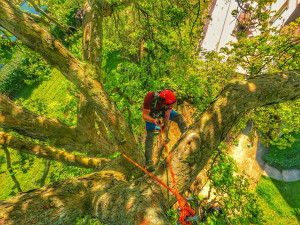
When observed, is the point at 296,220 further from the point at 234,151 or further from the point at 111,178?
the point at 111,178

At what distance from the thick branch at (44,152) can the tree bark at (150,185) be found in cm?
107

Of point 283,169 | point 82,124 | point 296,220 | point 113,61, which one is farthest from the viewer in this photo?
point 113,61

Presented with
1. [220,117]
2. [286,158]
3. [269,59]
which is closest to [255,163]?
[286,158]

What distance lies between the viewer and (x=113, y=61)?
45.0 ft

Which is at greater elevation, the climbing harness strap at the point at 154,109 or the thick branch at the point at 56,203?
the climbing harness strap at the point at 154,109

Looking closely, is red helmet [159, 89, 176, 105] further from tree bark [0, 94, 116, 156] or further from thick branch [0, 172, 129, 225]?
tree bark [0, 94, 116, 156]

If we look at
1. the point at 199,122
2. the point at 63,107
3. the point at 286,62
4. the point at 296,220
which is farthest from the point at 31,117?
the point at 296,220

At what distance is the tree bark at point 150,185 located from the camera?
1.67 metres

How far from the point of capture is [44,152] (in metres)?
3.12

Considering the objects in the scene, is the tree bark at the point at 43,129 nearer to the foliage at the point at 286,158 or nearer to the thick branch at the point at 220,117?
the thick branch at the point at 220,117

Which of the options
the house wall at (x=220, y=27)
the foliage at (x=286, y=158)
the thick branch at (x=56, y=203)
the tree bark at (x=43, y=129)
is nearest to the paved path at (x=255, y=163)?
the foliage at (x=286, y=158)

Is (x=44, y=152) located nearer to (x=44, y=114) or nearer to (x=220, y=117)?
(x=220, y=117)

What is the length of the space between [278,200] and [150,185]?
35.9 ft

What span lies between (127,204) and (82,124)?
2292 millimetres
